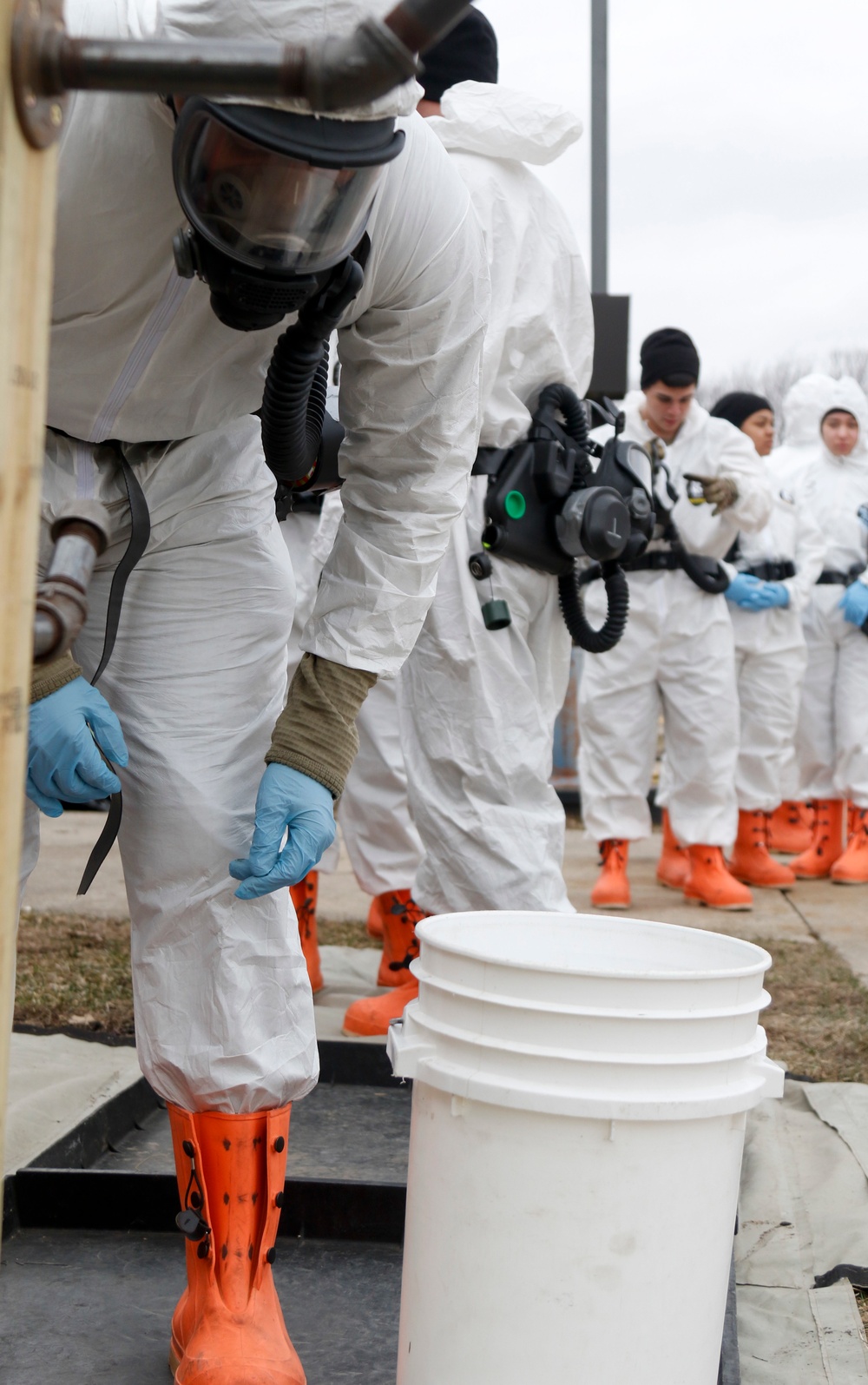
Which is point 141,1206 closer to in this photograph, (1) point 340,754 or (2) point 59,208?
(1) point 340,754

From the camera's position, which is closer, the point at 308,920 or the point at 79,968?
the point at 308,920

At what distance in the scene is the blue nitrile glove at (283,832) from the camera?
4.99ft

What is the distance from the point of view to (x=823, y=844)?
5.94m

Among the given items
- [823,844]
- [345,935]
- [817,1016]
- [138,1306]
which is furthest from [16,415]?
[823,844]

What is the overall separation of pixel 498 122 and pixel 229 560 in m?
1.38

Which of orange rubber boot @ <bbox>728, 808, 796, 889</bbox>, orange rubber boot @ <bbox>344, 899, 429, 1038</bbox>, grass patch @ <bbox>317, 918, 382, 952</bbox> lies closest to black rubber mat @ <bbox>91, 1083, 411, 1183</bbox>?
orange rubber boot @ <bbox>344, 899, 429, 1038</bbox>

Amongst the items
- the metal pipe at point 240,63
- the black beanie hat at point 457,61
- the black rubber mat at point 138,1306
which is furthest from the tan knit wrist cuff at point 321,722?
the black beanie hat at point 457,61

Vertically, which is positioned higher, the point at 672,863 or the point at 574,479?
the point at 574,479

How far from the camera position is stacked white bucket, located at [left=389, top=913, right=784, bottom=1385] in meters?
1.23

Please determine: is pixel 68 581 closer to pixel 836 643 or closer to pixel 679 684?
pixel 679 684

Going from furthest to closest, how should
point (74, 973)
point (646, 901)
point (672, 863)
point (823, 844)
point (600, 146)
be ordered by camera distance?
point (600, 146)
point (823, 844)
point (672, 863)
point (646, 901)
point (74, 973)

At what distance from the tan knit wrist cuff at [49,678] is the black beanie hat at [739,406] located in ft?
16.5

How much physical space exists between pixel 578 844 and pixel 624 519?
157 inches

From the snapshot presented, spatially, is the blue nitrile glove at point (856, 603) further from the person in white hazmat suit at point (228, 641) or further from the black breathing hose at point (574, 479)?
the person in white hazmat suit at point (228, 641)
